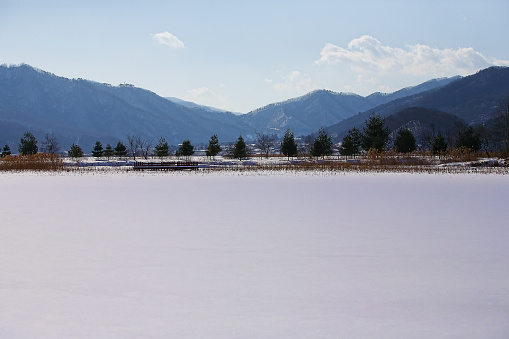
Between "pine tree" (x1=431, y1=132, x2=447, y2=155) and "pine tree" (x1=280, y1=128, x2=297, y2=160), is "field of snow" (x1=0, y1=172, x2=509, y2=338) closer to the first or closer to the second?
"pine tree" (x1=431, y1=132, x2=447, y2=155)

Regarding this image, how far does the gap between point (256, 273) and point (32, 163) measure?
136ft

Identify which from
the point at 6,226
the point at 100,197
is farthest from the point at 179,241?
the point at 100,197

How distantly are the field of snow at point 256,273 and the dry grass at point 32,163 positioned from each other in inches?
1220

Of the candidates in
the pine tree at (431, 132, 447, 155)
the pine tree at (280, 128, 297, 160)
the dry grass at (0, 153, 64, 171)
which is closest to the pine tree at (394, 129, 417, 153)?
the pine tree at (431, 132, 447, 155)

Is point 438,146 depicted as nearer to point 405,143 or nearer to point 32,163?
point 405,143

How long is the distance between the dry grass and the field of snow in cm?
3098

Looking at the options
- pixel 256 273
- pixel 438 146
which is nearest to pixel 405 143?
pixel 438 146

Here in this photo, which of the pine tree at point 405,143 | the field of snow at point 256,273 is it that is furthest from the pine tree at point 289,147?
the field of snow at point 256,273

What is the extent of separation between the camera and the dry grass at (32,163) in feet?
136

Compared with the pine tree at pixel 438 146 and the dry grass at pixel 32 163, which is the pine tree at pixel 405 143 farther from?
the dry grass at pixel 32 163

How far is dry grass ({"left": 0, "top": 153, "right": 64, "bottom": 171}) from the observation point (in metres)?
41.4

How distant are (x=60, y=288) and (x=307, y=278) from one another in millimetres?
3613

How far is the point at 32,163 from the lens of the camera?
4272 centimetres

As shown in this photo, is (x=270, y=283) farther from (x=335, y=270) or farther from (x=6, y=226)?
(x=6, y=226)
